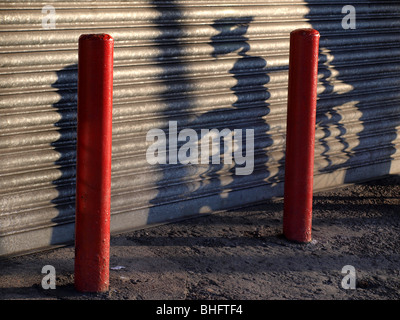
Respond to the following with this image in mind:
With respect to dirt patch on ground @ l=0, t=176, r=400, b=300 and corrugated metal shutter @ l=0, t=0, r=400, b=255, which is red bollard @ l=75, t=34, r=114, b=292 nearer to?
dirt patch on ground @ l=0, t=176, r=400, b=300

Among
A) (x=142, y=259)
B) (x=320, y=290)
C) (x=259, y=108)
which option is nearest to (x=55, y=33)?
(x=142, y=259)

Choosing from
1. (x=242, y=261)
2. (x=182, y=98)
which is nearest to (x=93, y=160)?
(x=242, y=261)

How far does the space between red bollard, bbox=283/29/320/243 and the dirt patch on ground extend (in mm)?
196

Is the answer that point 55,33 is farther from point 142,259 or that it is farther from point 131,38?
point 142,259

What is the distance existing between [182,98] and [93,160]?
4.85ft

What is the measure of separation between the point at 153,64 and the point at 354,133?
219 cm

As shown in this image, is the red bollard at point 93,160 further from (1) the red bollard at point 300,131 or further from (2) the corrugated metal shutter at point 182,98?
(1) the red bollard at point 300,131

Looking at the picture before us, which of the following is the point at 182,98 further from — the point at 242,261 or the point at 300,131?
the point at 242,261

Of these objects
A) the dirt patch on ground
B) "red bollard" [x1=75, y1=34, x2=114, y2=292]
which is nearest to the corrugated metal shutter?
Answer: the dirt patch on ground

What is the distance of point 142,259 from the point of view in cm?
445

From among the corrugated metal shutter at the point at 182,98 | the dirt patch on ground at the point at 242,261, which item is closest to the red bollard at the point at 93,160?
the dirt patch on ground at the point at 242,261

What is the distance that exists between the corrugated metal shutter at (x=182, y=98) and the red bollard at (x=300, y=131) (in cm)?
77

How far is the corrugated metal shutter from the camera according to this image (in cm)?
433

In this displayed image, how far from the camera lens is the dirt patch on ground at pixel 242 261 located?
401 cm
